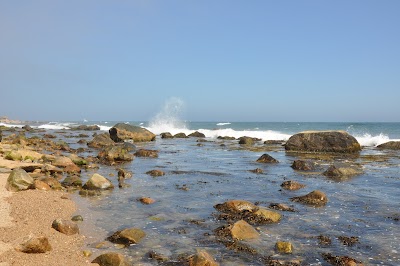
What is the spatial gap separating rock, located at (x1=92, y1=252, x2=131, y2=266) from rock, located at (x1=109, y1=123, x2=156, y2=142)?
104ft

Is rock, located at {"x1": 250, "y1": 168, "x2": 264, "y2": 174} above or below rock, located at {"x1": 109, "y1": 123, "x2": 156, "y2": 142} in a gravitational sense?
below

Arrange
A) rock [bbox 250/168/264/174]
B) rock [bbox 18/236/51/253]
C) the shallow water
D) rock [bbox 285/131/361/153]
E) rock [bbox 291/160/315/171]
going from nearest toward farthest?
rock [bbox 18/236/51/253] < the shallow water < rock [bbox 250/168/264/174] < rock [bbox 291/160/315/171] < rock [bbox 285/131/361/153]

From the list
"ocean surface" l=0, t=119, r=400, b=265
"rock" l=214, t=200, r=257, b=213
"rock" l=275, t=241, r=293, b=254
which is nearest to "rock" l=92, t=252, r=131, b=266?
"ocean surface" l=0, t=119, r=400, b=265

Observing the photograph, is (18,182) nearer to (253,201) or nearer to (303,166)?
(253,201)

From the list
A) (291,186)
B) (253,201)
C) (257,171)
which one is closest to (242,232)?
(253,201)

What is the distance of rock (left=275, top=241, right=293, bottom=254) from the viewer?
255 inches

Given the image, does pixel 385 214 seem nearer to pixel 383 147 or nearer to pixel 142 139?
pixel 383 147

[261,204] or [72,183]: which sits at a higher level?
[72,183]

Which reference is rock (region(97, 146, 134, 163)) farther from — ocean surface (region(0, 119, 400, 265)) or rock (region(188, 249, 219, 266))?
rock (region(188, 249, 219, 266))

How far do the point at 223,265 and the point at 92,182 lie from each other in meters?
7.36

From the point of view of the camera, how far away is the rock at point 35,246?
5.93 metres

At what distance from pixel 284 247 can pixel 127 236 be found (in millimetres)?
3234

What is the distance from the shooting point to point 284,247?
6543 mm

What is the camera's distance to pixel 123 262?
225 inches
